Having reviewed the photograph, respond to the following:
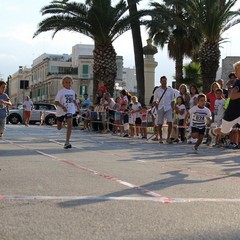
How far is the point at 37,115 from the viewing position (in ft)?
113

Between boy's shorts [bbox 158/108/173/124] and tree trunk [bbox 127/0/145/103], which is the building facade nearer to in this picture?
tree trunk [bbox 127/0/145/103]

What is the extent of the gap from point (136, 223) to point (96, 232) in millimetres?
481

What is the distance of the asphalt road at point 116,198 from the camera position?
4.40m

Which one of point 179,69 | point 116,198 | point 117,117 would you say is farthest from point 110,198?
point 179,69

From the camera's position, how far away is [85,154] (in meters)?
10.4

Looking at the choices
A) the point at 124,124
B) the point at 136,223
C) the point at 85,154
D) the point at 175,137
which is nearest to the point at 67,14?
the point at 124,124

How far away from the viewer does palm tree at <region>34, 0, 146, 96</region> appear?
83.4ft

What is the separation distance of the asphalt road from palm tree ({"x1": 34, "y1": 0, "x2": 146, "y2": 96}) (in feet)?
54.6

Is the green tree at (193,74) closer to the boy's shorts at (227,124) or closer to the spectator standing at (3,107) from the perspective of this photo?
the spectator standing at (3,107)

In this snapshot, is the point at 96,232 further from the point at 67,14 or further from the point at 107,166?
the point at 67,14

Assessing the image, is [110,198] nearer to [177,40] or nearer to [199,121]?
[199,121]

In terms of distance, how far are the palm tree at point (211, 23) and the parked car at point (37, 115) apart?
1183cm

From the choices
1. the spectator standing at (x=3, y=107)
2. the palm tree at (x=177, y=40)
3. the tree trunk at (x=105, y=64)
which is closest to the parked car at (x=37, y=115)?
the tree trunk at (x=105, y=64)

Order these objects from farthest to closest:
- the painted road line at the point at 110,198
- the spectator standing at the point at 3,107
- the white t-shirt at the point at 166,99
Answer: the white t-shirt at the point at 166,99
the spectator standing at the point at 3,107
the painted road line at the point at 110,198
